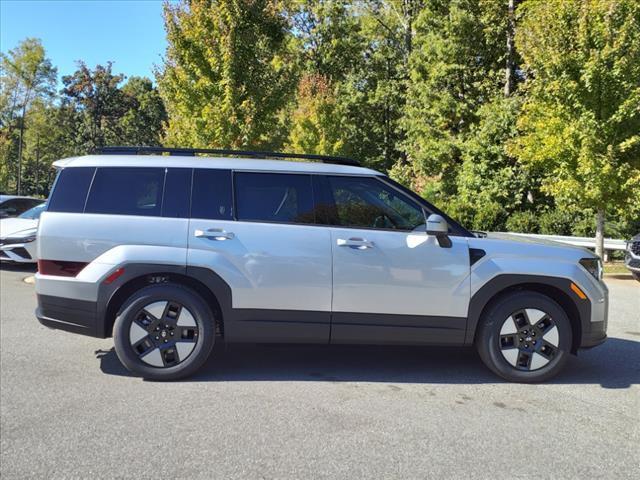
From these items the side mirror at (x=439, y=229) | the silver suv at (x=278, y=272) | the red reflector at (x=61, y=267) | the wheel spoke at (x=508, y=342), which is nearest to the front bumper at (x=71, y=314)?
the silver suv at (x=278, y=272)

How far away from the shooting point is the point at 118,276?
4.60 m

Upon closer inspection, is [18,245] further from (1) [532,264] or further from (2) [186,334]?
(1) [532,264]

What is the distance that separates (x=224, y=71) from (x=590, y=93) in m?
8.12

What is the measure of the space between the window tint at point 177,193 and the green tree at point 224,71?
843 centimetres

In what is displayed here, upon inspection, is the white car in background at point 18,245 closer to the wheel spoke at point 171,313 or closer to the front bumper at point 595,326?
the wheel spoke at point 171,313

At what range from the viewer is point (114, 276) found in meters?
4.60

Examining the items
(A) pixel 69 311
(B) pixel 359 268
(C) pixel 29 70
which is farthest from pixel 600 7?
(C) pixel 29 70

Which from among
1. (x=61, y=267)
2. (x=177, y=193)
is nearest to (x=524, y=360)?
(x=177, y=193)

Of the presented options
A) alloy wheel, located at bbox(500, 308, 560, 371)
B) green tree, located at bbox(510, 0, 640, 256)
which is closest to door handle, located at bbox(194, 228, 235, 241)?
alloy wheel, located at bbox(500, 308, 560, 371)

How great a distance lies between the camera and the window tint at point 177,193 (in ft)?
15.5

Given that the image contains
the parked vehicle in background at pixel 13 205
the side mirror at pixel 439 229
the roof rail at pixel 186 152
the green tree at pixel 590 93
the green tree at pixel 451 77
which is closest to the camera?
the side mirror at pixel 439 229

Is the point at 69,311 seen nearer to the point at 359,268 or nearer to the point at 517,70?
the point at 359,268

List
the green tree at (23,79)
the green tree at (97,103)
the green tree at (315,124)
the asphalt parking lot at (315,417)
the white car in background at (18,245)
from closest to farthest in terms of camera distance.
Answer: the asphalt parking lot at (315,417) → the white car in background at (18,245) → the green tree at (315,124) → the green tree at (23,79) → the green tree at (97,103)

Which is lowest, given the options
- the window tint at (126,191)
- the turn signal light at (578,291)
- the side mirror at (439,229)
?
the turn signal light at (578,291)
